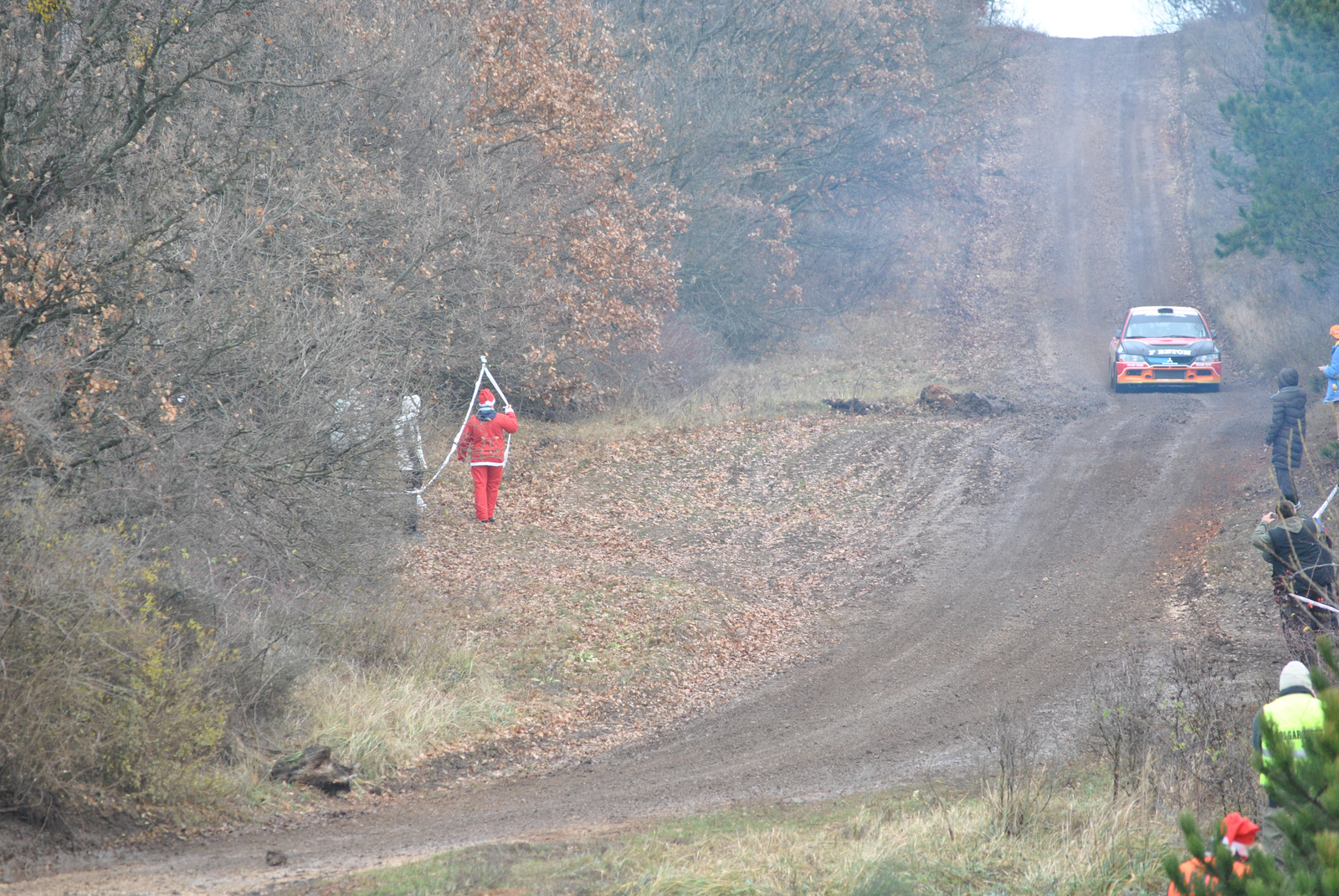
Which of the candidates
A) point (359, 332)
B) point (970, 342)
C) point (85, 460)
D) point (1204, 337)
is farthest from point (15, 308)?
point (970, 342)

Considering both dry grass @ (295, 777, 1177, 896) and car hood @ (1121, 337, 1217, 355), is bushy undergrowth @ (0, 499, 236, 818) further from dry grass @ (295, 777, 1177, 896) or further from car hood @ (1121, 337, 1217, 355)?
car hood @ (1121, 337, 1217, 355)

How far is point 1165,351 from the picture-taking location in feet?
75.0

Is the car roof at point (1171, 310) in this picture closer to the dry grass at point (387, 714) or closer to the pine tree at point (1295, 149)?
the pine tree at point (1295, 149)

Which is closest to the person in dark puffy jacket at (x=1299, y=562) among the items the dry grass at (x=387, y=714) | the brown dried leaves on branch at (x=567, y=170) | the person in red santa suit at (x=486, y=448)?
the dry grass at (x=387, y=714)

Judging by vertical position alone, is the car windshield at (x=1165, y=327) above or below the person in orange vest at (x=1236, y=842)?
above

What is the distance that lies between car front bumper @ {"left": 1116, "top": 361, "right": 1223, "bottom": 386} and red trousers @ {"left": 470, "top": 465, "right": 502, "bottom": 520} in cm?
1557

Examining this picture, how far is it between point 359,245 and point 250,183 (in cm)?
245

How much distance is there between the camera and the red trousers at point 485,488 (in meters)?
15.0


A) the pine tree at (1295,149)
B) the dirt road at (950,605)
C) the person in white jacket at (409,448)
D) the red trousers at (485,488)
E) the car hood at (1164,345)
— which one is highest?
the pine tree at (1295,149)

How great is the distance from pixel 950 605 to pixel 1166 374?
13.0 meters

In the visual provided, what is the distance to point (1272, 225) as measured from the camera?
59.9 feet

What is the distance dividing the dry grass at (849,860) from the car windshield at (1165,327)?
19.2 m

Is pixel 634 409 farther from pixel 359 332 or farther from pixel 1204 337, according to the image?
pixel 1204 337

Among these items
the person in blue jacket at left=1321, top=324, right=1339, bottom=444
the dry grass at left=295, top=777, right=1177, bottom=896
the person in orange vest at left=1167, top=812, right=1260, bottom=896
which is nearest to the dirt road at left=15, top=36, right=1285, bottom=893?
the dry grass at left=295, top=777, right=1177, bottom=896
